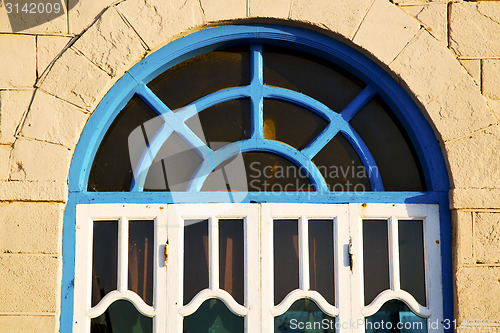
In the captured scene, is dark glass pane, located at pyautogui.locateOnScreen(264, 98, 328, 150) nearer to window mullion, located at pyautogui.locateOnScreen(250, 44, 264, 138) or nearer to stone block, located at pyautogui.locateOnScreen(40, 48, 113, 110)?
window mullion, located at pyautogui.locateOnScreen(250, 44, 264, 138)

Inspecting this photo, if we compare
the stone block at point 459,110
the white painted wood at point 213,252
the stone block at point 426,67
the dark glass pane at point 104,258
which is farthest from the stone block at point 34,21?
the stone block at point 459,110

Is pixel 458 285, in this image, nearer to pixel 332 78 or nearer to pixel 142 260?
pixel 332 78

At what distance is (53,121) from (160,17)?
927mm

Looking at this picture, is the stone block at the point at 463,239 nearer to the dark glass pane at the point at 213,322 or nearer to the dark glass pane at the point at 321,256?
the dark glass pane at the point at 321,256

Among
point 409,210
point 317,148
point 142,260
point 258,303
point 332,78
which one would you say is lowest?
point 258,303

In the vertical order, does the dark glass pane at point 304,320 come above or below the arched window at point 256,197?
below

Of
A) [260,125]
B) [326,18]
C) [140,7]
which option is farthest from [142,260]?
[326,18]

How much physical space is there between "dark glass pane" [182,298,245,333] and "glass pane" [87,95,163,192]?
0.91m

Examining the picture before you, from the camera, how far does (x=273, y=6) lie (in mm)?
3643

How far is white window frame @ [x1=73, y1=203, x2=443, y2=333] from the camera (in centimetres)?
346

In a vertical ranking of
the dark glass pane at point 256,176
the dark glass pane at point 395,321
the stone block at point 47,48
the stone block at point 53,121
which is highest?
the stone block at point 47,48

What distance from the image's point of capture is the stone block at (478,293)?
→ 3377mm

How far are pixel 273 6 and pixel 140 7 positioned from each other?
84cm

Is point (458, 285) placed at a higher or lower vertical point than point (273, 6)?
lower
